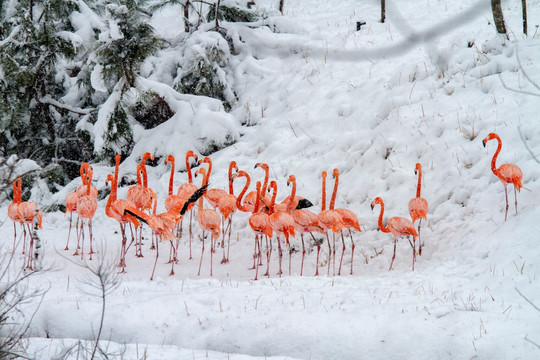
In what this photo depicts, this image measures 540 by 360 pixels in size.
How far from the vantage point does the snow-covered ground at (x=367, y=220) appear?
430 centimetres

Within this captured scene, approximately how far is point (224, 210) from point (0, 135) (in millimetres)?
6565

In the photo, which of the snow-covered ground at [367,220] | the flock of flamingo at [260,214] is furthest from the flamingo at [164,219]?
the snow-covered ground at [367,220]

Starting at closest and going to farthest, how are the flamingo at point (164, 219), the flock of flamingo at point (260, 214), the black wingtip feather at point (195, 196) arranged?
1. the flock of flamingo at point (260, 214)
2. the flamingo at point (164, 219)
3. the black wingtip feather at point (195, 196)

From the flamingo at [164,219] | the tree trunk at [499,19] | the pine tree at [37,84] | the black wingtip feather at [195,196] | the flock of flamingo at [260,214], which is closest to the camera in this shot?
Result: the flock of flamingo at [260,214]

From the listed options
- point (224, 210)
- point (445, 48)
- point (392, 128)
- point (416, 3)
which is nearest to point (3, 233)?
point (224, 210)

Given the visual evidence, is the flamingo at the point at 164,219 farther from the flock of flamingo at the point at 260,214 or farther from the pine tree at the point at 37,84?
the pine tree at the point at 37,84

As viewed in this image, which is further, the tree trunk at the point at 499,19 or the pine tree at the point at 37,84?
the pine tree at the point at 37,84

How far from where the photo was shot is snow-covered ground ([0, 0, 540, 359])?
430 centimetres

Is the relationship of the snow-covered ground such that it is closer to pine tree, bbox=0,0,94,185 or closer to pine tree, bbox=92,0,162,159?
pine tree, bbox=92,0,162,159

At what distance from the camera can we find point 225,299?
5164 millimetres

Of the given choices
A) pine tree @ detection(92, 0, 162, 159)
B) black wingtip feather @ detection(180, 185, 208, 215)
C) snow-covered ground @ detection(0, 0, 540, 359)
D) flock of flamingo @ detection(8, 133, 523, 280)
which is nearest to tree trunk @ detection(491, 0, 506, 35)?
snow-covered ground @ detection(0, 0, 540, 359)

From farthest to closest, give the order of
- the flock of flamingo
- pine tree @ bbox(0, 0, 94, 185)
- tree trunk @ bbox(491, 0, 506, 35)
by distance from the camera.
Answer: pine tree @ bbox(0, 0, 94, 185)
tree trunk @ bbox(491, 0, 506, 35)
the flock of flamingo

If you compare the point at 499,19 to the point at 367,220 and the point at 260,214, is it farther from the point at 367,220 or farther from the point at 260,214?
the point at 260,214

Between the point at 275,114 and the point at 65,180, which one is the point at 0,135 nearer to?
the point at 65,180
